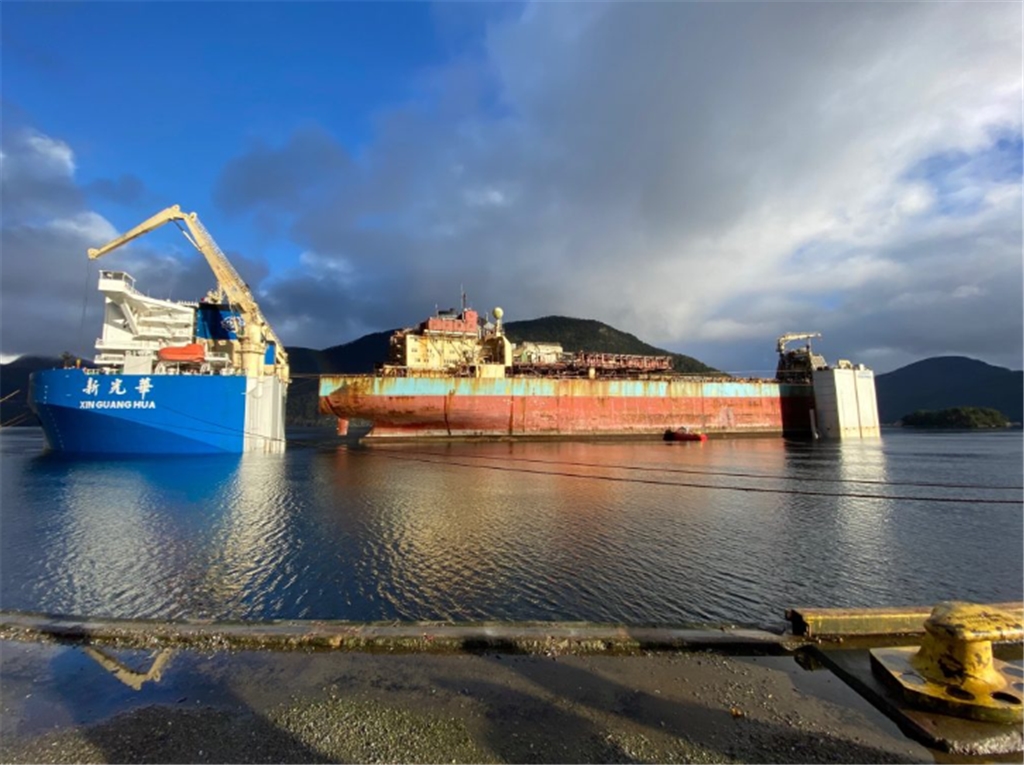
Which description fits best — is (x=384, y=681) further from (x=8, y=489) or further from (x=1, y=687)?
(x=8, y=489)

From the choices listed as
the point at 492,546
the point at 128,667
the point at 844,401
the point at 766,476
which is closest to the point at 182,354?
the point at 492,546

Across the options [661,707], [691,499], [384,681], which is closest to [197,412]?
[691,499]

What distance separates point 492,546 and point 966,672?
8.37 metres

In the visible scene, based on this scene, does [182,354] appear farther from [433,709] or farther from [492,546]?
[433,709]

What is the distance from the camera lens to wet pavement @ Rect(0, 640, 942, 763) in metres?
3.76

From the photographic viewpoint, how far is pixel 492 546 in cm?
1117

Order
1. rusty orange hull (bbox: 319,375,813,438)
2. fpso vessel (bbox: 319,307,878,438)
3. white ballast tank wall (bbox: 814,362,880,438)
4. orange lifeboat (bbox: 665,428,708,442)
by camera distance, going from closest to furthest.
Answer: rusty orange hull (bbox: 319,375,813,438) < fpso vessel (bbox: 319,307,878,438) < orange lifeboat (bbox: 665,428,708,442) < white ballast tank wall (bbox: 814,362,880,438)

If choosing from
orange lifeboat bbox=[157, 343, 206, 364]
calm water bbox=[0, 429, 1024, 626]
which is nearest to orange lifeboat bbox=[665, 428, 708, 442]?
calm water bbox=[0, 429, 1024, 626]

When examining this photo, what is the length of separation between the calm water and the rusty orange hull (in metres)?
16.0

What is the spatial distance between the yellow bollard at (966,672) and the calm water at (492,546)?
3159mm

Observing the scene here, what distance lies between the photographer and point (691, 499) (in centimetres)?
1697

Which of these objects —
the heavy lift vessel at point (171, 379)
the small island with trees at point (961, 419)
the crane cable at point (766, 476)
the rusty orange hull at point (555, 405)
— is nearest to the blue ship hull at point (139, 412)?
the heavy lift vessel at point (171, 379)

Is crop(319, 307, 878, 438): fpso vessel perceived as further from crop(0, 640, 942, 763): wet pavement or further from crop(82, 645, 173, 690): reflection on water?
crop(0, 640, 942, 763): wet pavement

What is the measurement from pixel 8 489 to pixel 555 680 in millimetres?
26577
